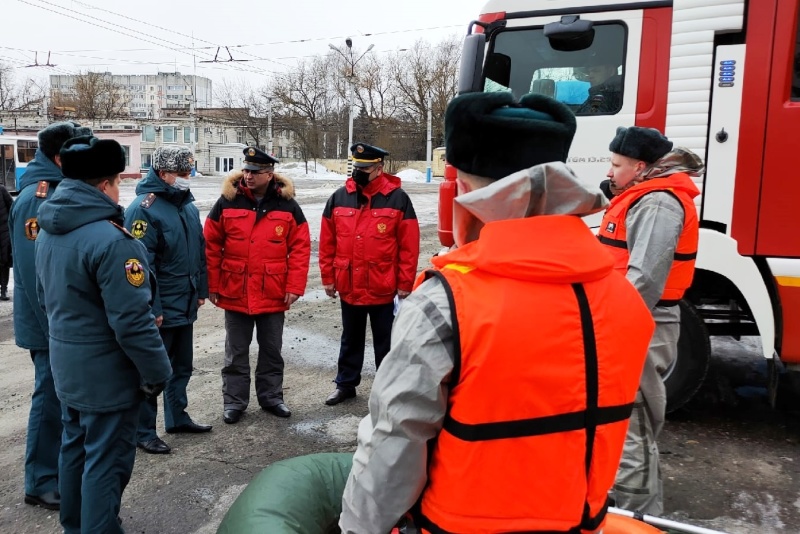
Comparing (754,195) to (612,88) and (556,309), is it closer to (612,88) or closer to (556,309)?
(612,88)

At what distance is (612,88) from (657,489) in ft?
8.36

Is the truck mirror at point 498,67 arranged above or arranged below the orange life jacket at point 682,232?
above

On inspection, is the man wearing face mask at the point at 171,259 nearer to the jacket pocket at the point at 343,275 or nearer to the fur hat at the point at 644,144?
the jacket pocket at the point at 343,275

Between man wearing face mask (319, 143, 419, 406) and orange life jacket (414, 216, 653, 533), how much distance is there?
136 inches

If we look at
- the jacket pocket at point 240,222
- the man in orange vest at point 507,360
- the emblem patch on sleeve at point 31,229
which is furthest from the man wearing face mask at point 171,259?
the man in orange vest at point 507,360

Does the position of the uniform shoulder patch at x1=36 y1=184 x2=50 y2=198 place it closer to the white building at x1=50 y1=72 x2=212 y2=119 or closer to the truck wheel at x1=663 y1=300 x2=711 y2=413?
the truck wheel at x1=663 y1=300 x2=711 y2=413

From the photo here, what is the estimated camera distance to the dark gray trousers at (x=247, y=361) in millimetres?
4570

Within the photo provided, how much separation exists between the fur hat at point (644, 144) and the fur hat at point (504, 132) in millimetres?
1907

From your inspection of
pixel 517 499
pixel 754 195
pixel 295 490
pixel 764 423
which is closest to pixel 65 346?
pixel 295 490

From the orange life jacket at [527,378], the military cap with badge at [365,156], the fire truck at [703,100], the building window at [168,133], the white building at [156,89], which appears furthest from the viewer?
the white building at [156,89]

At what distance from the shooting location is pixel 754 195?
12.7ft

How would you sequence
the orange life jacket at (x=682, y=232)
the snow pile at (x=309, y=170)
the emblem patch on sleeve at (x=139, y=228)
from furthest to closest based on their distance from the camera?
the snow pile at (x=309, y=170), the emblem patch on sleeve at (x=139, y=228), the orange life jacket at (x=682, y=232)

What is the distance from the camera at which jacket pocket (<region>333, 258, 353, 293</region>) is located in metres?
4.88

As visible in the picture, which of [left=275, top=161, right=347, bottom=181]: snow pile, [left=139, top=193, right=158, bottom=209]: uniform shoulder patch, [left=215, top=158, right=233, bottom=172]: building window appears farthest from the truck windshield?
[left=215, top=158, right=233, bottom=172]: building window
